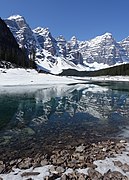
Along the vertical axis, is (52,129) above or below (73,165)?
below

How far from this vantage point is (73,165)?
1395 cm

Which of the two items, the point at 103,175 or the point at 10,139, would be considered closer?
the point at 103,175

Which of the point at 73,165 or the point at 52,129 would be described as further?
the point at 52,129

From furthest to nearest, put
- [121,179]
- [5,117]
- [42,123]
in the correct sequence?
[5,117] → [42,123] → [121,179]

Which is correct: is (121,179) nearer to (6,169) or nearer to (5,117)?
(6,169)

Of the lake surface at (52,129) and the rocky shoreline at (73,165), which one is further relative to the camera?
the lake surface at (52,129)

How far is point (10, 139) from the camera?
19.4 meters

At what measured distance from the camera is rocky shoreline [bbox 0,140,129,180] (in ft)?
42.0

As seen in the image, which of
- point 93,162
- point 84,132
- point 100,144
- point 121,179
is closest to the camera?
point 121,179

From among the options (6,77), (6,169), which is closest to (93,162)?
(6,169)

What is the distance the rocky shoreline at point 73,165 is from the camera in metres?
12.8

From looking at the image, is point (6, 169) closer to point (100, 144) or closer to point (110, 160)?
point (110, 160)

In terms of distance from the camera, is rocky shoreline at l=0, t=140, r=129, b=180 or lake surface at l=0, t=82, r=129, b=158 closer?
rocky shoreline at l=0, t=140, r=129, b=180

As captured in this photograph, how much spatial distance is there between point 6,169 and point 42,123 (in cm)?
1228
